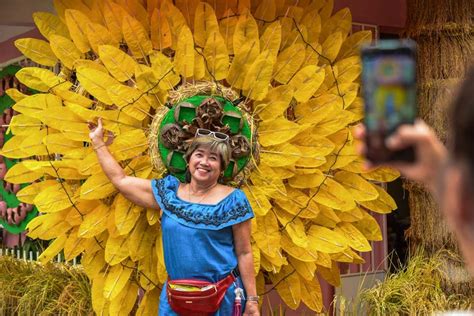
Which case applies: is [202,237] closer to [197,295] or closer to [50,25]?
[197,295]

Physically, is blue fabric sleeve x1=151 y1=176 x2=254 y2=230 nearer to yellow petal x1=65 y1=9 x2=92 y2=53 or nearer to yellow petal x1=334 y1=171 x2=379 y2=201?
yellow petal x1=334 y1=171 x2=379 y2=201

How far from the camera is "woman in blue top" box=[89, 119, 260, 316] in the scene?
4.04 metres

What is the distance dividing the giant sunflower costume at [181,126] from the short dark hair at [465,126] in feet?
11.1

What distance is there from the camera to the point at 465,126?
3.26 ft

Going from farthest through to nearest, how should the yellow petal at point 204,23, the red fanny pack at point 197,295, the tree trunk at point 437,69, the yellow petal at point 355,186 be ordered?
the tree trunk at point 437,69
the yellow petal at point 355,186
the yellow petal at point 204,23
the red fanny pack at point 197,295

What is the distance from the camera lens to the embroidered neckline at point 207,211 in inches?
159

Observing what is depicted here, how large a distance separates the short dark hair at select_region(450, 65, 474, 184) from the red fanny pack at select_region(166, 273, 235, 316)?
3.09m

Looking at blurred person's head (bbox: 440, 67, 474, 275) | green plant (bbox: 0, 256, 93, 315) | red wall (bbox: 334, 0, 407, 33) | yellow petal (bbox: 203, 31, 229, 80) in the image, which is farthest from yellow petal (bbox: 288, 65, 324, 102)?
blurred person's head (bbox: 440, 67, 474, 275)

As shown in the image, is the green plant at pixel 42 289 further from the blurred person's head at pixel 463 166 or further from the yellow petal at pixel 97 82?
the blurred person's head at pixel 463 166

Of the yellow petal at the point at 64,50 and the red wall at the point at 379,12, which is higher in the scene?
the red wall at the point at 379,12

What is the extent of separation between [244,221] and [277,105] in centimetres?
74

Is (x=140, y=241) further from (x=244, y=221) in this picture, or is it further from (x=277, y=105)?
(x=277, y=105)

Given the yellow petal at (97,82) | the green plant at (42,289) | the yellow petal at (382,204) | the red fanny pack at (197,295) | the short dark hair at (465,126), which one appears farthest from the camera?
→ the green plant at (42,289)

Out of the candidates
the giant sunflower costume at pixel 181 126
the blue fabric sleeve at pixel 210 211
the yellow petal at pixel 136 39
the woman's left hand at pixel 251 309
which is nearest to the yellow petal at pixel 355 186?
the giant sunflower costume at pixel 181 126
